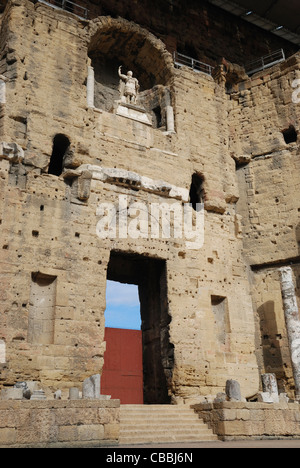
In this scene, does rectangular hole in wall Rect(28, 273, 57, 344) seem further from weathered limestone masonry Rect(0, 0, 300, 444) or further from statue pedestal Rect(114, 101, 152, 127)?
statue pedestal Rect(114, 101, 152, 127)

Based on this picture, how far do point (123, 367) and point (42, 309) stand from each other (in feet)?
22.0

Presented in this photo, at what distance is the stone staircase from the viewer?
8336mm

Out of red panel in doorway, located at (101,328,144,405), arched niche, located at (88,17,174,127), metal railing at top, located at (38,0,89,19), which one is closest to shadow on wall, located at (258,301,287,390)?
red panel in doorway, located at (101,328,144,405)

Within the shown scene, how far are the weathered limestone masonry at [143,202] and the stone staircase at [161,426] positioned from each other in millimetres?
1208

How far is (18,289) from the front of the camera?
387 inches

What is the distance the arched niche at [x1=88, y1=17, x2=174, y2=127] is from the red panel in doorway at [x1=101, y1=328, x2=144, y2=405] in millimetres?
7269

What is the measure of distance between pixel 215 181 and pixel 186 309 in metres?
4.11

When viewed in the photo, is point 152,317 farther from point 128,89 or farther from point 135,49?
point 135,49

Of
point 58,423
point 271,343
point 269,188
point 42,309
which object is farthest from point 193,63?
point 58,423

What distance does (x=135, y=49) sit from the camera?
15.3 m

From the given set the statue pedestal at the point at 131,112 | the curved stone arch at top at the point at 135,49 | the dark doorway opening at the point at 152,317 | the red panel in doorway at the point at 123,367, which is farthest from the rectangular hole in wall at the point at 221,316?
the curved stone arch at top at the point at 135,49

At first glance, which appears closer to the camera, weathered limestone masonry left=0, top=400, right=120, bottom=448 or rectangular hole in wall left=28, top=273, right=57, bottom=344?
weathered limestone masonry left=0, top=400, right=120, bottom=448

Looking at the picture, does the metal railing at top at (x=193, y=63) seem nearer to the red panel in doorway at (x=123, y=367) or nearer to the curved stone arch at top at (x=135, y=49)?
the curved stone arch at top at (x=135, y=49)

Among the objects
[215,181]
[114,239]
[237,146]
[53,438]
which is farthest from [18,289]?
[237,146]
